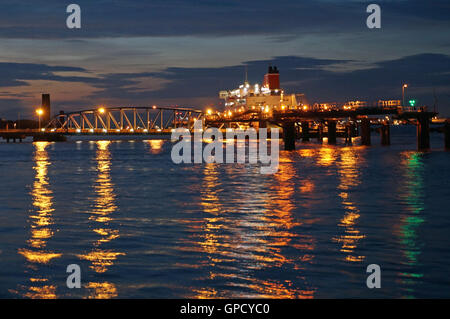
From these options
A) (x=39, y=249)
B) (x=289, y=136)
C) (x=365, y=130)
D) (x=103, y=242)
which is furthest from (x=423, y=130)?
(x=39, y=249)

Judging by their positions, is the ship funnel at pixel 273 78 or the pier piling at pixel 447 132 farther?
the ship funnel at pixel 273 78

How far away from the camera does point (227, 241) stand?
1748 cm

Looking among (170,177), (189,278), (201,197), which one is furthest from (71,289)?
(170,177)

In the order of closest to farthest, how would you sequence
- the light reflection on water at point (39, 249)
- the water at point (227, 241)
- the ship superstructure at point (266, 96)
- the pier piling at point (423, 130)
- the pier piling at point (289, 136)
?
the light reflection on water at point (39, 249)
the water at point (227, 241)
the pier piling at point (423, 130)
the pier piling at point (289, 136)
the ship superstructure at point (266, 96)

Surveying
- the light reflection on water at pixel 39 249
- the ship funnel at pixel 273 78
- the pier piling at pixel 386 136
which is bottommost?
the light reflection on water at pixel 39 249

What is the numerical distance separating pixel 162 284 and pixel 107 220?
9515 mm

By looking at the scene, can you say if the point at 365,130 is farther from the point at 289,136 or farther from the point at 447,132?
the point at 447,132

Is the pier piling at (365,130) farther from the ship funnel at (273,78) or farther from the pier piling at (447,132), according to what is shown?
the ship funnel at (273,78)

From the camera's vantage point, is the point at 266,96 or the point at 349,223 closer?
the point at 349,223

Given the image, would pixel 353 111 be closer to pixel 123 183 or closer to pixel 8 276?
pixel 123 183

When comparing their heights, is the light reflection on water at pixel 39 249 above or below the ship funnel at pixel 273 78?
below

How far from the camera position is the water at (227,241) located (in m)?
12.8

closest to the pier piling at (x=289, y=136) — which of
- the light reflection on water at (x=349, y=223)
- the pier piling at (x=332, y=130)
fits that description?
the pier piling at (x=332, y=130)
